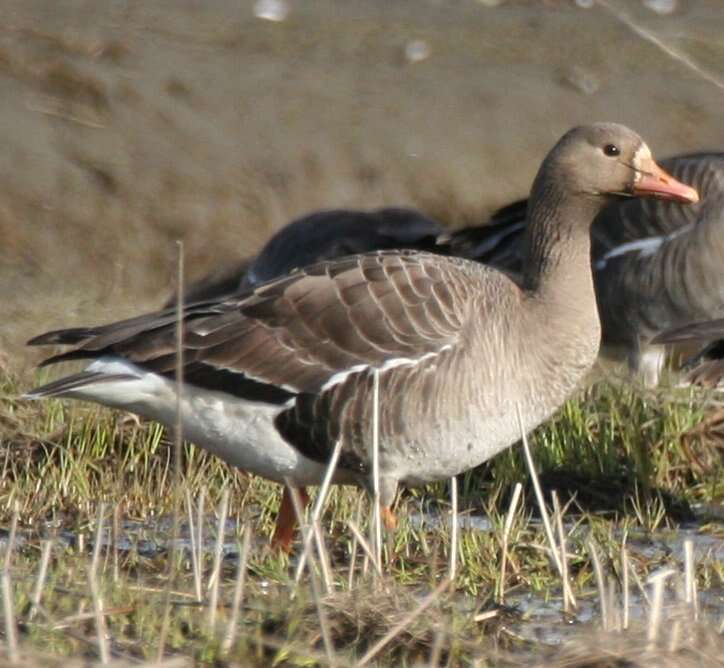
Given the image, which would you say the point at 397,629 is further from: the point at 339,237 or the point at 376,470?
the point at 339,237

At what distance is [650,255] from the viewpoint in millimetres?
9664

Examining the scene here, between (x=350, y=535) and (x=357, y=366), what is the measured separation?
0.58 metres

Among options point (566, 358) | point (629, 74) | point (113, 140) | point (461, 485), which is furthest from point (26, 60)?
point (566, 358)

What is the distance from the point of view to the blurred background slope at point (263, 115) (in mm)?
11078

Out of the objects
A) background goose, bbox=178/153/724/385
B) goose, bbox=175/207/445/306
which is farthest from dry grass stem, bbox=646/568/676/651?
goose, bbox=175/207/445/306

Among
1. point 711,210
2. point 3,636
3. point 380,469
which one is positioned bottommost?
point 3,636

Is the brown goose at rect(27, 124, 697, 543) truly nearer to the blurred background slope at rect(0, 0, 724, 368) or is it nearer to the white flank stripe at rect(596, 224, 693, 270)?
the white flank stripe at rect(596, 224, 693, 270)

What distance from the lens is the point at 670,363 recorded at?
910 centimetres

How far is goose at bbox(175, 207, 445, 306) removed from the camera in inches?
387

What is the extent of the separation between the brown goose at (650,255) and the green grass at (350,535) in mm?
1731

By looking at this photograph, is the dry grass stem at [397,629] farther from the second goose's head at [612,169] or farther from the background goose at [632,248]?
the background goose at [632,248]

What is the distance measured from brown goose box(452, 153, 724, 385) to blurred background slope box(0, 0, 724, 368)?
168 cm

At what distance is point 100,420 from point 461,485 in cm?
145

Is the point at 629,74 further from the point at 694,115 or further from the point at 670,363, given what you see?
the point at 670,363
